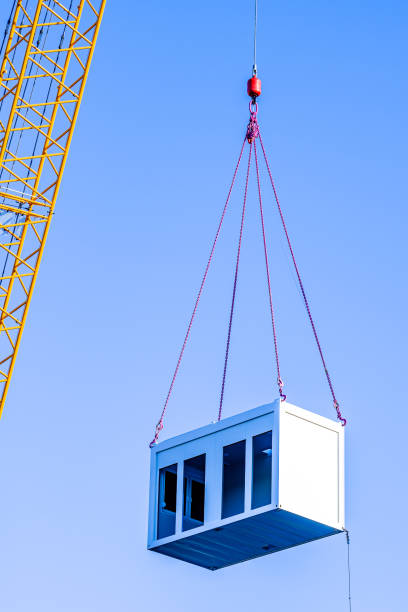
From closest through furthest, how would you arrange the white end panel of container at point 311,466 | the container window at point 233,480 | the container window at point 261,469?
the white end panel of container at point 311,466 → the container window at point 261,469 → the container window at point 233,480

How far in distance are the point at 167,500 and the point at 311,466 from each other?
4465mm

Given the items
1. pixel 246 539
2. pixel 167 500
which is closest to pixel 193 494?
pixel 167 500

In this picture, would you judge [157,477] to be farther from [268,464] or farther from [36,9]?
[36,9]

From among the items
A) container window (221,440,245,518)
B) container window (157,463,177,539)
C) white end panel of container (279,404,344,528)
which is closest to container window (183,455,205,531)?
container window (157,463,177,539)

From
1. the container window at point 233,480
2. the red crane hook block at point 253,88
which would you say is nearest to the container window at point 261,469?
the container window at point 233,480

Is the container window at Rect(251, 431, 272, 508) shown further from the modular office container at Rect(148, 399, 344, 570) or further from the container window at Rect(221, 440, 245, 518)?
the container window at Rect(221, 440, 245, 518)

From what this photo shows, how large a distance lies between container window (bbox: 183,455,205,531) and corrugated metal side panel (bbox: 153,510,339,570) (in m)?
0.61

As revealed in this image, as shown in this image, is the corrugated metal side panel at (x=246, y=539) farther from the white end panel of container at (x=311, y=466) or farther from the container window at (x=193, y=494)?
the container window at (x=193, y=494)

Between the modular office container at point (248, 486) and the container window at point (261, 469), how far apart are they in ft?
0.08

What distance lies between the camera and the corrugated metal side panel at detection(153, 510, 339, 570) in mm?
39375

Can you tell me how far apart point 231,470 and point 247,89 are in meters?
11.3

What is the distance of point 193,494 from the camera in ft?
136

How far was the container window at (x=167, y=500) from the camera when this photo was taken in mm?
41875

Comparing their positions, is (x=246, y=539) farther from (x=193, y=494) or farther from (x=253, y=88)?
(x=253, y=88)
